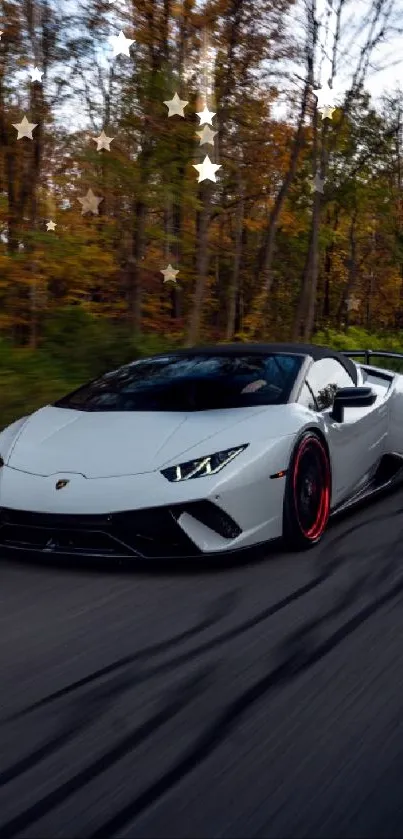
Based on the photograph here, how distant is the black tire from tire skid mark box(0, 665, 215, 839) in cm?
191

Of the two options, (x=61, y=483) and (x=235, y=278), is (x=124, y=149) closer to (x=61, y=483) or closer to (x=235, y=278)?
(x=61, y=483)

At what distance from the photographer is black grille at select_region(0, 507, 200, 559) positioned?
5031 millimetres

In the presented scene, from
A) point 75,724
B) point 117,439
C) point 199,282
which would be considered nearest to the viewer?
point 75,724

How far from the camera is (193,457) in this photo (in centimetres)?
523

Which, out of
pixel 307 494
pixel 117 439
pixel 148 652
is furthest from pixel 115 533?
pixel 307 494

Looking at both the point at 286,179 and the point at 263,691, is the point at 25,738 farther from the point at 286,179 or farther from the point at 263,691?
the point at 286,179

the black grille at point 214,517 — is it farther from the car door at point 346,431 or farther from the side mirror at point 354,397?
the side mirror at point 354,397

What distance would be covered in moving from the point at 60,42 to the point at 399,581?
35.1ft

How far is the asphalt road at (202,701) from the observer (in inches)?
104

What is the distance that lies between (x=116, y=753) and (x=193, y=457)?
239 centimetres

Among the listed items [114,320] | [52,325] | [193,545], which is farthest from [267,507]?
[114,320]

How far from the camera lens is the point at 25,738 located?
3104 millimetres

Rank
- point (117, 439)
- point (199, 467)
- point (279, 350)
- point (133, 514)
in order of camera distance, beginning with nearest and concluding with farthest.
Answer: point (133, 514) < point (199, 467) < point (117, 439) < point (279, 350)

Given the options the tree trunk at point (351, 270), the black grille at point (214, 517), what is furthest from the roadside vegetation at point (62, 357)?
the tree trunk at point (351, 270)
